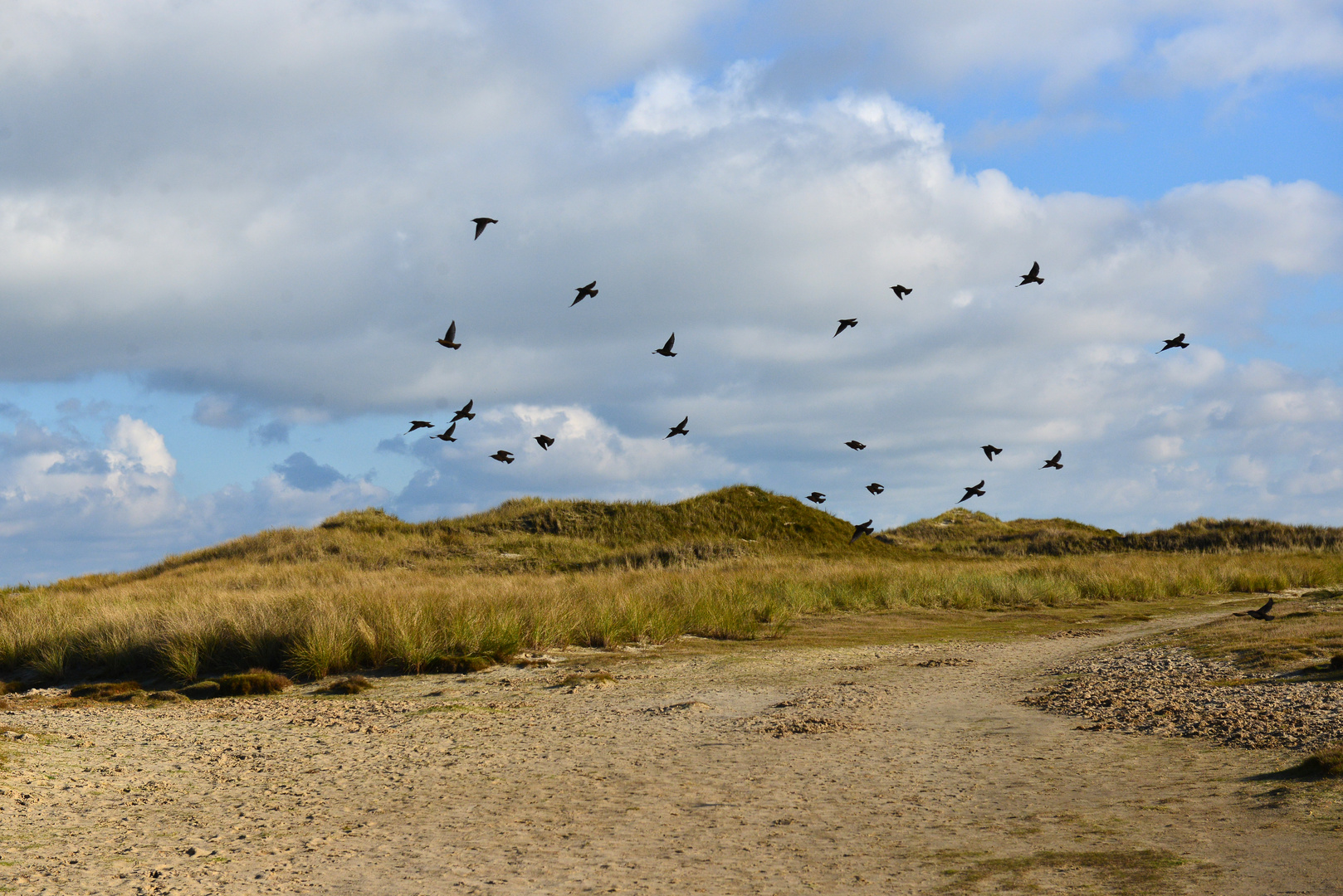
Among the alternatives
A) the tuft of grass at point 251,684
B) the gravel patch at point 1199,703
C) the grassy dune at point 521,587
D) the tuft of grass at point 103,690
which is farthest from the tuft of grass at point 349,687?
the gravel patch at point 1199,703

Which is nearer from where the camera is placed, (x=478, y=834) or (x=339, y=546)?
(x=478, y=834)

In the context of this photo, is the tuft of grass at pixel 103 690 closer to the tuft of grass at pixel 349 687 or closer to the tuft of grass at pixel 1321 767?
the tuft of grass at pixel 349 687

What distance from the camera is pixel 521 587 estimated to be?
22016 millimetres

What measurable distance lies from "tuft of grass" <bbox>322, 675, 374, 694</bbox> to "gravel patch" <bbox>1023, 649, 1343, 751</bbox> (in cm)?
861

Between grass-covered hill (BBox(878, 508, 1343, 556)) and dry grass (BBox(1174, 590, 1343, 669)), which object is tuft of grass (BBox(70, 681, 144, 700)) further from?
grass-covered hill (BBox(878, 508, 1343, 556))

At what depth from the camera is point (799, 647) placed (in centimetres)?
1828

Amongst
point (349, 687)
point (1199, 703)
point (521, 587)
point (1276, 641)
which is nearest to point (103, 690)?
point (349, 687)

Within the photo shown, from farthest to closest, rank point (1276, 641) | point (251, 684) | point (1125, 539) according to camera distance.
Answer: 1. point (1125, 539)
2. point (1276, 641)
3. point (251, 684)

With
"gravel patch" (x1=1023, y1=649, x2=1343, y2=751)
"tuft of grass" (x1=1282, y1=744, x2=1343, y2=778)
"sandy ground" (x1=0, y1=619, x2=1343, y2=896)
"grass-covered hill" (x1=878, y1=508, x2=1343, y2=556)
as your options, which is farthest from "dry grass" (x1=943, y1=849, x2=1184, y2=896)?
"grass-covered hill" (x1=878, y1=508, x2=1343, y2=556)

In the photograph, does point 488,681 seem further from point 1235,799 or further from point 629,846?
point 1235,799

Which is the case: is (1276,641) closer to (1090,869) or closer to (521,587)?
(1090,869)

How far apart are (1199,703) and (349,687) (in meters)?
10.3

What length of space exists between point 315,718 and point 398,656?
385 centimetres

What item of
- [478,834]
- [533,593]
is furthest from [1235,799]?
[533,593]
